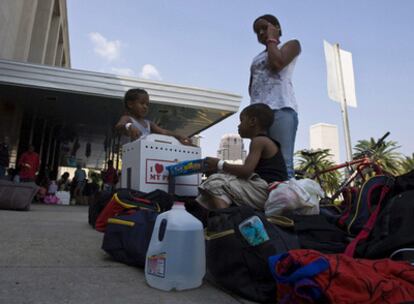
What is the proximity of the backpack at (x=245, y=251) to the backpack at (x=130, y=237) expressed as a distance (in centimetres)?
42

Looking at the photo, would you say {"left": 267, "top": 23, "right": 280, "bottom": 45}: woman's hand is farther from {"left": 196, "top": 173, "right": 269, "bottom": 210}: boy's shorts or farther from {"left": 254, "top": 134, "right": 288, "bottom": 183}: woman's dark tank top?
{"left": 196, "top": 173, "right": 269, "bottom": 210}: boy's shorts

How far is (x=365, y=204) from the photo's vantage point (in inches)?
75.0

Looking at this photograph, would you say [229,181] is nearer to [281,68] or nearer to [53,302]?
[281,68]

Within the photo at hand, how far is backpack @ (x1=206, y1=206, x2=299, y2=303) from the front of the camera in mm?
1494

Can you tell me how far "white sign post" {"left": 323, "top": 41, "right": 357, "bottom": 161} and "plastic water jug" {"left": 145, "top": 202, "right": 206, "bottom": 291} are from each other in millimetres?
3670

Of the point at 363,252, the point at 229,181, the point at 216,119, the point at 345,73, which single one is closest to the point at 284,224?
the point at 363,252

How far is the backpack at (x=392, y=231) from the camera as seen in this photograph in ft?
4.76

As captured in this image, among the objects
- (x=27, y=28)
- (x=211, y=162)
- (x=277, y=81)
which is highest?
(x=27, y=28)

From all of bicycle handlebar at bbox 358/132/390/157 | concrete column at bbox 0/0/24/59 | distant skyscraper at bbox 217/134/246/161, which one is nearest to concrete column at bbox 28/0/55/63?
concrete column at bbox 0/0/24/59

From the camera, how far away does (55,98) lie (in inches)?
439

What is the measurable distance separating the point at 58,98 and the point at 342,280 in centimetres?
1157

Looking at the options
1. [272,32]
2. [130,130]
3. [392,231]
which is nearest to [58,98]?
[130,130]

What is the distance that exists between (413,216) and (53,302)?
1584 millimetres

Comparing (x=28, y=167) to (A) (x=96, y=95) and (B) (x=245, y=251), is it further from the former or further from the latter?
(B) (x=245, y=251)
